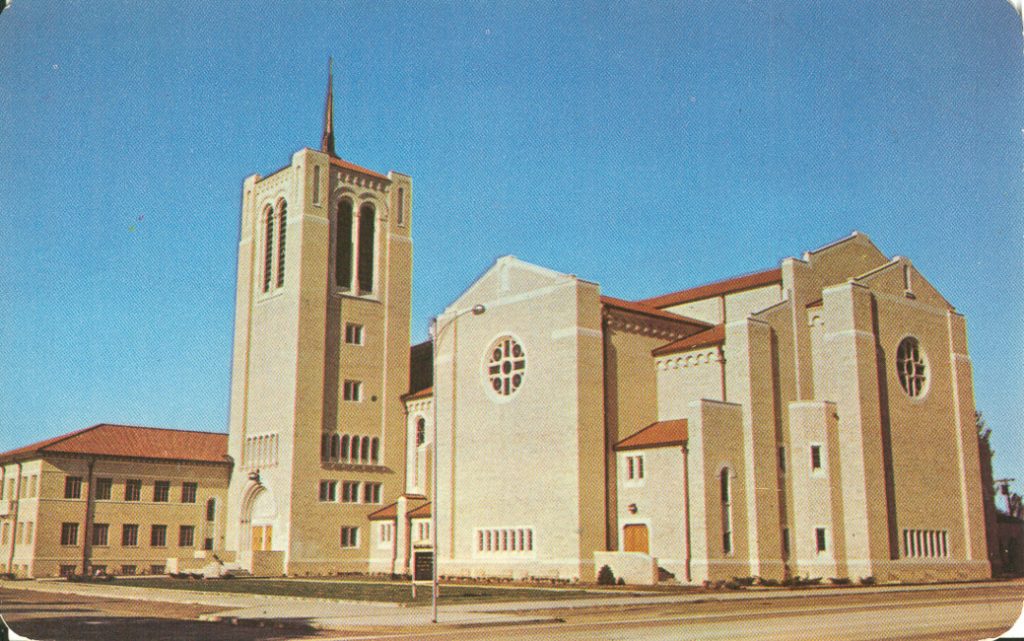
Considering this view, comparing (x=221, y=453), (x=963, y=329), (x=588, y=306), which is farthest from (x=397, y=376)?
(x=963, y=329)

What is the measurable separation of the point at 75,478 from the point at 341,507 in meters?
Answer: 14.5

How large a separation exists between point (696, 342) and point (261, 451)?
25958 millimetres

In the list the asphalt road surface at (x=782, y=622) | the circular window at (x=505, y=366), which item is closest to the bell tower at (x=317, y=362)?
the circular window at (x=505, y=366)

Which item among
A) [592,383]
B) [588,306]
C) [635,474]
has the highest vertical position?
[588,306]

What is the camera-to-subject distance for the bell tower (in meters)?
56.2

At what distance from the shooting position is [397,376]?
201 ft

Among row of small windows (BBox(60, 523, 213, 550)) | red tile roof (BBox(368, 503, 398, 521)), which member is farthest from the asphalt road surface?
row of small windows (BBox(60, 523, 213, 550))

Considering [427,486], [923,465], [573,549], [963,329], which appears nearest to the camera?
[573,549]

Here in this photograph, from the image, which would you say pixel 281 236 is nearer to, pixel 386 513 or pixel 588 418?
pixel 386 513

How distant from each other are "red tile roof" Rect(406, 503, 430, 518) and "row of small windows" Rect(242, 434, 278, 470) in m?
8.30

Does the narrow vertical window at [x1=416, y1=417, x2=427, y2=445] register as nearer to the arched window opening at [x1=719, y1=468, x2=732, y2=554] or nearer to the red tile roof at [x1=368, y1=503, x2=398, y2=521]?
the red tile roof at [x1=368, y1=503, x2=398, y2=521]

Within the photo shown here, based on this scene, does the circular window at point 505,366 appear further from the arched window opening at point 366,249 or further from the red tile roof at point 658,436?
the arched window opening at point 366,249

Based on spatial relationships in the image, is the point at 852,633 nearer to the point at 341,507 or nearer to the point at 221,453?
the point at 341,507

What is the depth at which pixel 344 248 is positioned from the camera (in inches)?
2408
